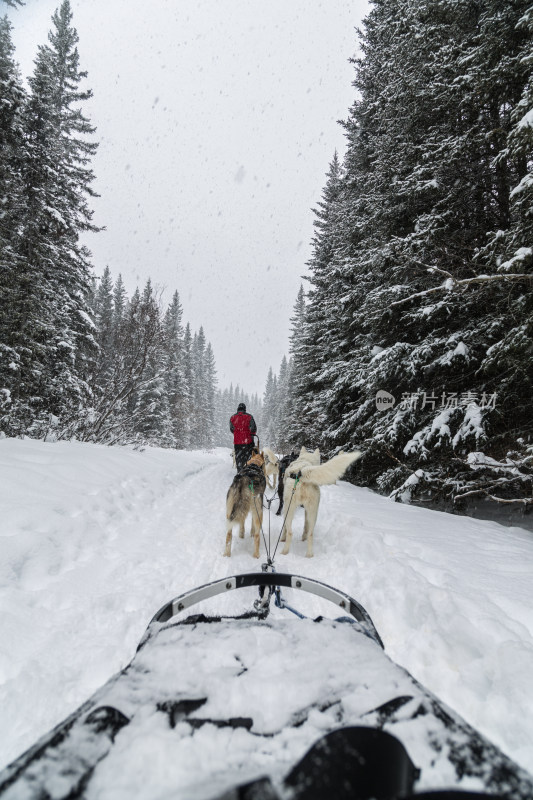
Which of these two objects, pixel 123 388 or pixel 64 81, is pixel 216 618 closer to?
pixel 123 388

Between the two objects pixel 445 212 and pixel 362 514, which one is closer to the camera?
pixel 362 514

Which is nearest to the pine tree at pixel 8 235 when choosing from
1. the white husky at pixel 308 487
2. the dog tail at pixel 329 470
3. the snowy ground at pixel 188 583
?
the snowy ground at pixel 188 583

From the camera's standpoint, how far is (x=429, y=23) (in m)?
7.39

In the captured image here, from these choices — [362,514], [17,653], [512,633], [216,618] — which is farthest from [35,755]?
[362,514]

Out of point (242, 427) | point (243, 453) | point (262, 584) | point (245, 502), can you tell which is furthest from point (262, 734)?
point (243, 453)

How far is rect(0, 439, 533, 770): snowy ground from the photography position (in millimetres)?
2086

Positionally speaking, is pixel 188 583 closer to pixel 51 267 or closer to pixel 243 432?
pixel 243 432

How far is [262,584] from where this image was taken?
199cm

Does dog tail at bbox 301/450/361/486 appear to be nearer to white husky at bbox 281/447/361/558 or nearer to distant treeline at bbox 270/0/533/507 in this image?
white husky at bbox 281/447/361/558

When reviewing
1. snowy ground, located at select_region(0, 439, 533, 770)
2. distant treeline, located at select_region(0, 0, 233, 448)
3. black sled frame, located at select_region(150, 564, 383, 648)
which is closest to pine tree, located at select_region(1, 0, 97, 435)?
distant treeline, located at select_region(0, 0, 233, 448)

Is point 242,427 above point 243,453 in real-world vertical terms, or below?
above

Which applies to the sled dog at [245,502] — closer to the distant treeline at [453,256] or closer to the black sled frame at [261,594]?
the black sled frame at [261,594]

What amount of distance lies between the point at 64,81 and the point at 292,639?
21.6 m

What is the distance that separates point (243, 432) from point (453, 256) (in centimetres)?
629
